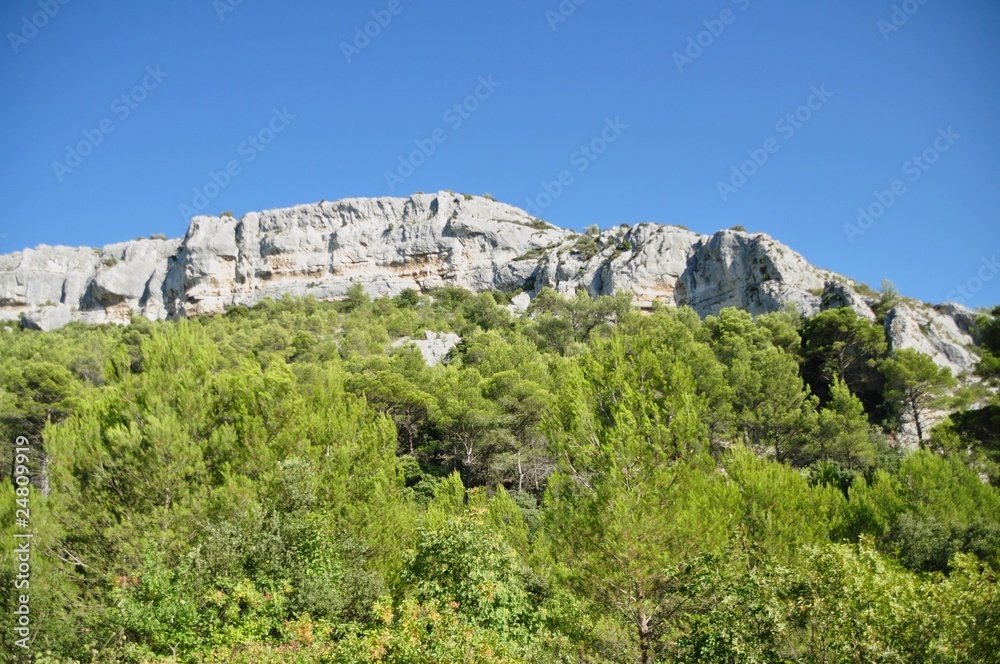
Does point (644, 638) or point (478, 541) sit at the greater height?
point (478, 541)

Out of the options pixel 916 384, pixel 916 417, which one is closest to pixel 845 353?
pixel 916 384

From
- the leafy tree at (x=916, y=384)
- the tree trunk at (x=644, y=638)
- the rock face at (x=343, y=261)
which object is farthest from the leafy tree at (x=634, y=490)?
the rock face at (x=343, y=261)

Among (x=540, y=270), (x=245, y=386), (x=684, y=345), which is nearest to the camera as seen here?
(x=245, y=386)

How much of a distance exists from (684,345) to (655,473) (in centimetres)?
1867

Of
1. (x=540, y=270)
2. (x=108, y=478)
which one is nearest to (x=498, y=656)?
(x=108, y=478)

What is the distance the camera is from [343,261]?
3098 inches

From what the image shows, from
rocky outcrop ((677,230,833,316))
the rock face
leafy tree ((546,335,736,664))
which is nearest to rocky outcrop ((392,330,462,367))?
the rock face

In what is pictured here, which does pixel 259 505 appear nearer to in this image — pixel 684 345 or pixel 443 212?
pixel 684 345

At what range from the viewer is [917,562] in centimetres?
1702

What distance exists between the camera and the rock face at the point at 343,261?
217 ft

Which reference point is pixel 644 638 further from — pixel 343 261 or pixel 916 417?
pixel 343 261

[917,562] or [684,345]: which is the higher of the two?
[684,345]

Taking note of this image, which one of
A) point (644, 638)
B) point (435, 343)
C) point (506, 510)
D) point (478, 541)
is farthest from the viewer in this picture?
point (435, 343)

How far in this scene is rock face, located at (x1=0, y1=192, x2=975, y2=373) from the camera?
217ft
